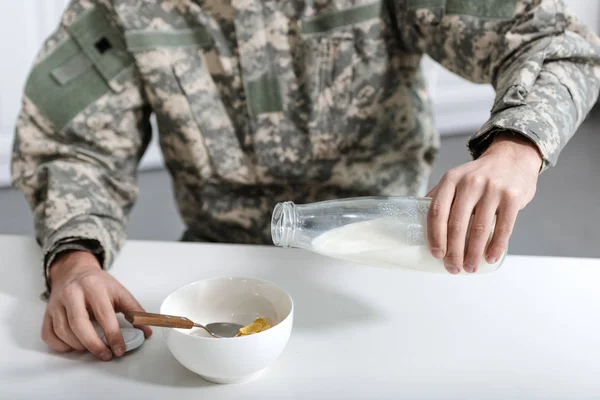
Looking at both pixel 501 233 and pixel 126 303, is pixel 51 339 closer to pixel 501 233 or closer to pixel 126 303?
pixel 126 303

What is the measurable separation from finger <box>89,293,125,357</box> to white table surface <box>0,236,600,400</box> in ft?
0.05

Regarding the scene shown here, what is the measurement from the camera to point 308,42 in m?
1.03

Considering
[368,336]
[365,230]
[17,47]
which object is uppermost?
[365,230]

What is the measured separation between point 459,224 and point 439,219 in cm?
2

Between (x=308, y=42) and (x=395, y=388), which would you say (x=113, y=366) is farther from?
(x=308, y=42)

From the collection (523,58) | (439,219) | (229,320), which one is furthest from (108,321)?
(523,58)

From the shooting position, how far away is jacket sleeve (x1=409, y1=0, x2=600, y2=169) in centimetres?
78

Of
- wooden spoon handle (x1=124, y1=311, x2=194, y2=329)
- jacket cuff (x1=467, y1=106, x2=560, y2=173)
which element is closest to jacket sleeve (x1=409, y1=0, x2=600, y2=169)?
jacket cuff (x1=467, y1=106, x2=560, y2=173)

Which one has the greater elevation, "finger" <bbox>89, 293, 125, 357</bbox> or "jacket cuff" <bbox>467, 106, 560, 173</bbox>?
"jacket cuff" <bbox>467, 106, 560, 173</bbox>

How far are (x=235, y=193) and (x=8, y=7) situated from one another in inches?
70.0

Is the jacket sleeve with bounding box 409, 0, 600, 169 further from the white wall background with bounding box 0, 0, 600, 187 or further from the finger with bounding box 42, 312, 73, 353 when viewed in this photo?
the white wall background with bounding box 0, 0, 600, 187

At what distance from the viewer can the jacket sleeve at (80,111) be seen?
1.00m

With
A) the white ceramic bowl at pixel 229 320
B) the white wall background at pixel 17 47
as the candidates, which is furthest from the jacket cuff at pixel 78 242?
the white wall background at pixel 17 47

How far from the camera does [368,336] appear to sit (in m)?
0.72
